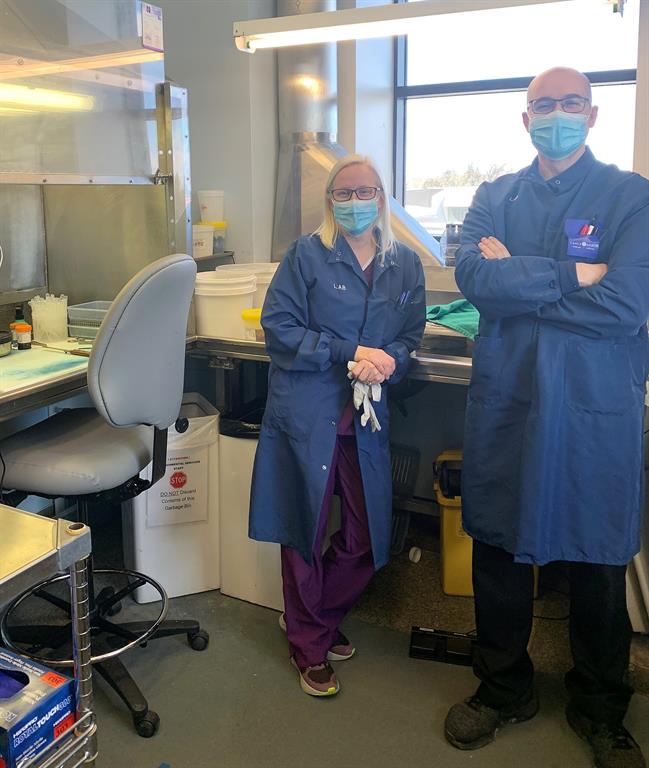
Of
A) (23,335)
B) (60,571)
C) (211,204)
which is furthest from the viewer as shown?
(211,204)

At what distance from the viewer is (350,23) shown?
2.04 m

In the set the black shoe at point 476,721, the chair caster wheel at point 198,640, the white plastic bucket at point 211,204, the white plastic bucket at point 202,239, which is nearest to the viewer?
the black shoe at point 476,721

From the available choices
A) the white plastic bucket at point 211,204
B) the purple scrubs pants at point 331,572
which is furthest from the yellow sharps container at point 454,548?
the white plastic bucket at point 211,204

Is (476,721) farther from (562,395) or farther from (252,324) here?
(252,324)

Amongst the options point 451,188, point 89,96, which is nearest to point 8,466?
point 89,96

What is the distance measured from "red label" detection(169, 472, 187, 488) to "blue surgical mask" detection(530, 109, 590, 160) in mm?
1444

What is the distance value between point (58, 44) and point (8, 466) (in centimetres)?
119

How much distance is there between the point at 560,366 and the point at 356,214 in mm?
656

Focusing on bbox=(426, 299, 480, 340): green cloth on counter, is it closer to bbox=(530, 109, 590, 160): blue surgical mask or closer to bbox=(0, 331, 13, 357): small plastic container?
bbox=(530, 109, 590, 160): blue surgical mask

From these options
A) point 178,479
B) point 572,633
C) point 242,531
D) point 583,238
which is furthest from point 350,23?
point 572,633

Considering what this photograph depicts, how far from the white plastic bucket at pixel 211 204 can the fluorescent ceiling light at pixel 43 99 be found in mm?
785

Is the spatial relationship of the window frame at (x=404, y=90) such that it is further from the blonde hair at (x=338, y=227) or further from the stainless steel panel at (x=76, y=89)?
the blonde hair at (x=338, y=227)

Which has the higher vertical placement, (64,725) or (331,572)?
(64,725)

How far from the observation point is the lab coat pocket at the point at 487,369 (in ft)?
5.64
